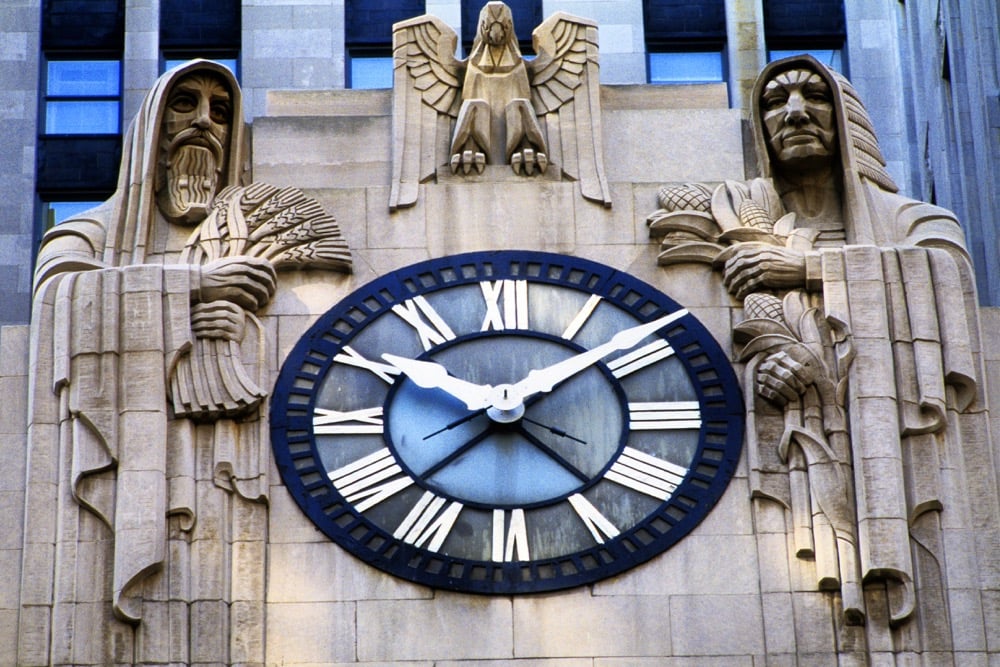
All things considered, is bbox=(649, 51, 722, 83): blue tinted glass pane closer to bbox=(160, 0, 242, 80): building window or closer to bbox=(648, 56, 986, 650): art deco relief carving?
bbox=(160, 0, 242, 80): building window

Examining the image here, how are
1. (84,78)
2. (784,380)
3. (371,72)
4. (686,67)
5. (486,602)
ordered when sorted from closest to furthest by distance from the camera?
(486,602)
(784,380)
(371,72)
(686,67)
(84,78)

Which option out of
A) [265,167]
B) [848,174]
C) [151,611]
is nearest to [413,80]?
[265,167]

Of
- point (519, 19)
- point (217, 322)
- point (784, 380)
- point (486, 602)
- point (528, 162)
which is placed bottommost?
point (486, 602)

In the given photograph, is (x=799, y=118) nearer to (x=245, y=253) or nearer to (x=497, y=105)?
(x=497, y=105)

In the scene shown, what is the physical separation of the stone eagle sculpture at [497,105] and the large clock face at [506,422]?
963 mm

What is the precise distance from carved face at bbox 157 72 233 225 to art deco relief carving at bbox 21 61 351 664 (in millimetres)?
12

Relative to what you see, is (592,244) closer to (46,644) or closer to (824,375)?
(824,375)

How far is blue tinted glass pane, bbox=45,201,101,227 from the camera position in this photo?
39.0 m

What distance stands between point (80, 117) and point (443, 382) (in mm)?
13516

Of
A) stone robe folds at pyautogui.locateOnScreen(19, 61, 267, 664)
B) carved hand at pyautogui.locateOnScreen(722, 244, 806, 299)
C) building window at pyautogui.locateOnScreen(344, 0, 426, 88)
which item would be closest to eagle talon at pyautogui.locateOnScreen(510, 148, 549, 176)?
carved hand at pyautogui.locateOnScreen(722, 244, 806, 299)

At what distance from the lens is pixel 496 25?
95.9 feet

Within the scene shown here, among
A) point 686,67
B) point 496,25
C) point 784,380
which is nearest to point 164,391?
point 496,25

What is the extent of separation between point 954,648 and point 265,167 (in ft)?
24.6

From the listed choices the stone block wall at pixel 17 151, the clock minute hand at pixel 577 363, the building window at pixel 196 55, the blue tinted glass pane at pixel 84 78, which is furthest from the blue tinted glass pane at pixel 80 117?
the clock minute hand at pixel 577 363
